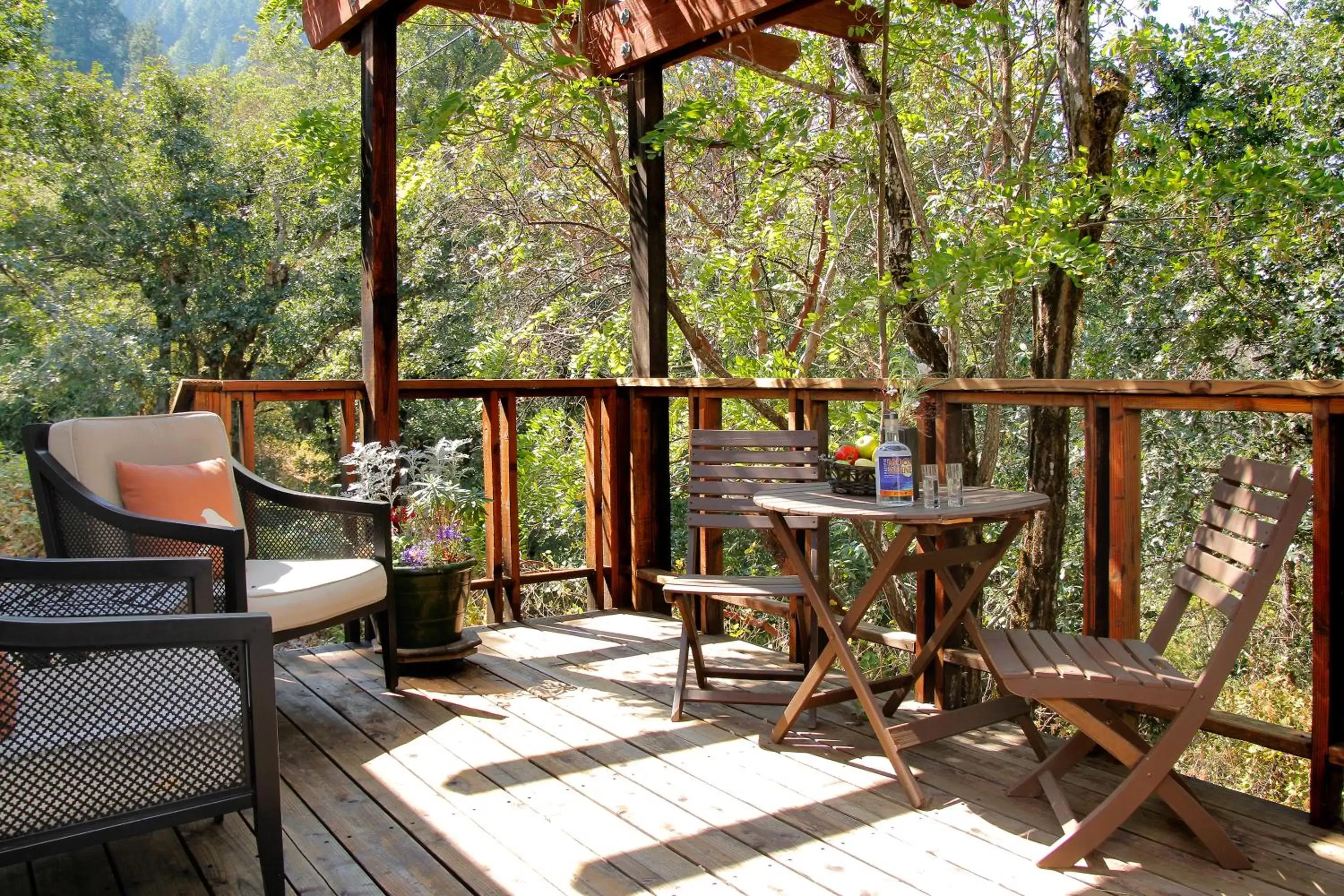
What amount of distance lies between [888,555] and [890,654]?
16.8 feet

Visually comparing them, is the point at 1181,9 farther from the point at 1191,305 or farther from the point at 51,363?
the point at 51,363

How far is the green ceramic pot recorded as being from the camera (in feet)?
12.6

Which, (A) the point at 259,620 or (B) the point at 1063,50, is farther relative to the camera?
(B) the point at 1063,50

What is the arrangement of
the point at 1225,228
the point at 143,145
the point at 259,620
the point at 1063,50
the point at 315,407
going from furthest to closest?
1. the point at 315,407
2. the point at 143,145
3. the point at 1225,228
4. the point at 1063,50
5. the point at 259,620

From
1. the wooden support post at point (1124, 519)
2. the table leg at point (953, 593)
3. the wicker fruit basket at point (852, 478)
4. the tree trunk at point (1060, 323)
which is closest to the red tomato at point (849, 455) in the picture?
the wicker fruit basket at point (852, 478)

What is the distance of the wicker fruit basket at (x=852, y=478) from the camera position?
2996 millimetres

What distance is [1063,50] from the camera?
16.6ft

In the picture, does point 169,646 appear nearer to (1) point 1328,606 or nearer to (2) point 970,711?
(2) point 970,711

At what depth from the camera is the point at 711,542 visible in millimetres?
4473

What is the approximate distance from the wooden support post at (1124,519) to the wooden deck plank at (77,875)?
247 centimetres

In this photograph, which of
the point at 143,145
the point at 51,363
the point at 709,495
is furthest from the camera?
the point at 143,145

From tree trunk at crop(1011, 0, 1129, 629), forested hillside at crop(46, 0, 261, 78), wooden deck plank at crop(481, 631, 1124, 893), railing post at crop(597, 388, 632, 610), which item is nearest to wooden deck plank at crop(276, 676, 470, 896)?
wooden deck plank at crop(481, 631, 1124, 893)

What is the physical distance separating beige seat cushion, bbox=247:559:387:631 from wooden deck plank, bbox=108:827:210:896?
1.95 ft

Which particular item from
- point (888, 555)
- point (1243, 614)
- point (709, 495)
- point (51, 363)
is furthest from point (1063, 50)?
point (51, 363)
